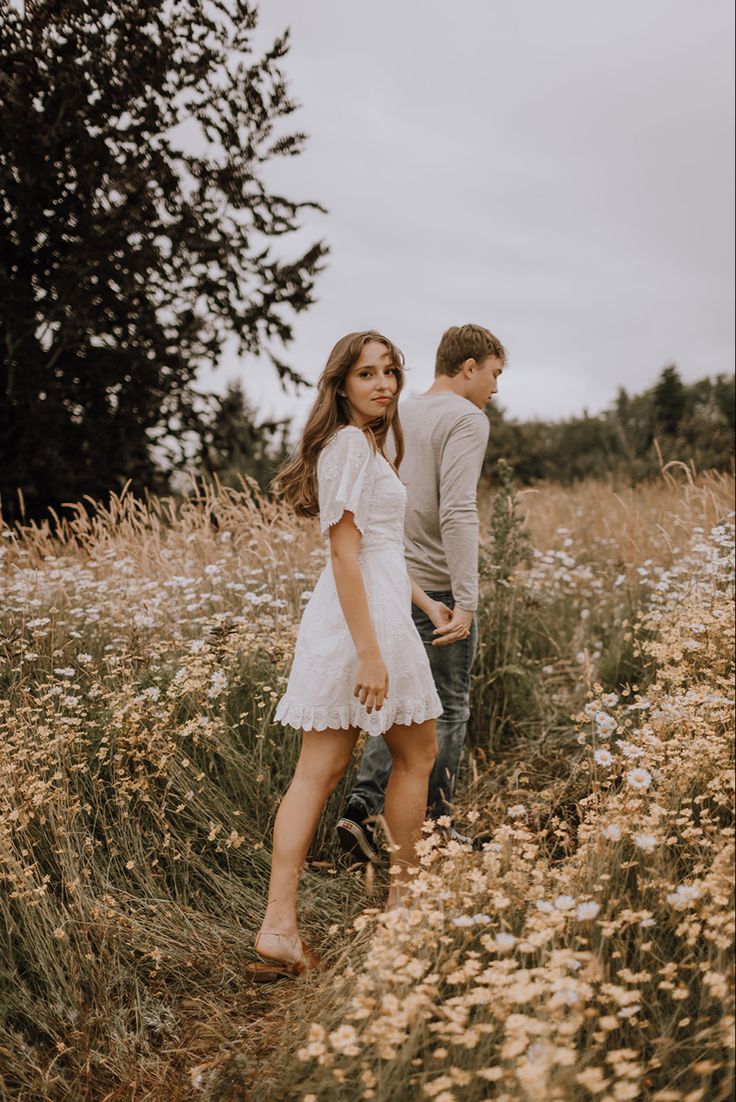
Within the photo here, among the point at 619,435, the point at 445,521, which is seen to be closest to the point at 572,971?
the point at 445,521

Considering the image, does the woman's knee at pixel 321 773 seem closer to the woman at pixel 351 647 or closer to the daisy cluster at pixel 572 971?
the woman at pixel 351 647

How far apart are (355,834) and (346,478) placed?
61.6 inches

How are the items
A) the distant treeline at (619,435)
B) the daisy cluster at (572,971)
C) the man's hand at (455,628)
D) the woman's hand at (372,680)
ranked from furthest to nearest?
1. the distant treeline at (619,435)
2. the man's hand at (455,628)
3. the woman's hand at (372,680)
4. the daisy cluster at (572,971)

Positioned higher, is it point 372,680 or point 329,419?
point 329,419

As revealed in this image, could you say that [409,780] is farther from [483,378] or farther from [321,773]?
[483,378]

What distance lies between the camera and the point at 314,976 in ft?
8.98

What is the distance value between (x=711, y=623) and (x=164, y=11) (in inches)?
322

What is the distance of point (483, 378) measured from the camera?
3.74m

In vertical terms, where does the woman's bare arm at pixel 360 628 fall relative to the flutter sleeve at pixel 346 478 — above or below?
below

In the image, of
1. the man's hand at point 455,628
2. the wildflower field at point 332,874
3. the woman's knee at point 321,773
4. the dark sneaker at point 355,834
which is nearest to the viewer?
the wildflower field at point 332,874

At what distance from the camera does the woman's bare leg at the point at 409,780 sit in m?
2.96

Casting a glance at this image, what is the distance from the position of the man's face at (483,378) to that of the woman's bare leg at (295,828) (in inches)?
63.9

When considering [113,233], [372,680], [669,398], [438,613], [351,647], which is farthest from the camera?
[669,398]

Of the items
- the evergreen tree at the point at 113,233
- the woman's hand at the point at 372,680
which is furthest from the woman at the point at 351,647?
the evergreen tree at the point at 113,233
